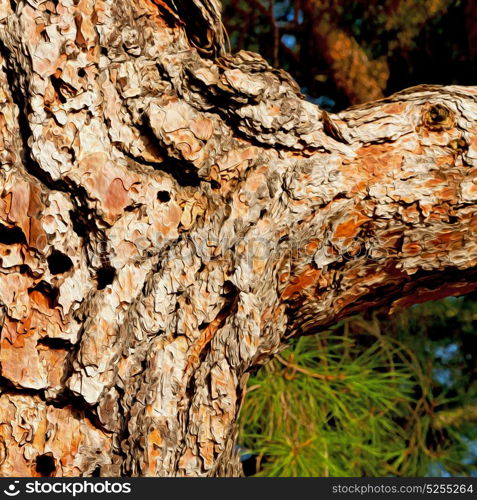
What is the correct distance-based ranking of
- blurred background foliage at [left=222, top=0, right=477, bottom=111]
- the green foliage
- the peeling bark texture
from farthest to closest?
blurred background foliage at [left=222, top=0, right=477, bottom=111], the green foliage, the peeling bark texture

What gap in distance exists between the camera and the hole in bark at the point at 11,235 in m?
0.57

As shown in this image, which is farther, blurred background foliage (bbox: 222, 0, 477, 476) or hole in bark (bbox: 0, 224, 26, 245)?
blurred background foliage (bbox: 222, 0, 477, 476)

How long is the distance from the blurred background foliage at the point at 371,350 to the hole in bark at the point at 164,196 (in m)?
0.53

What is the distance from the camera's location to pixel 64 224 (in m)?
0.58

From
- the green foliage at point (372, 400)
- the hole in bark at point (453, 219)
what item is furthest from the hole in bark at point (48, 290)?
the green foliage at point (372, 400)

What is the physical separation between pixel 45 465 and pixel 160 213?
229mm

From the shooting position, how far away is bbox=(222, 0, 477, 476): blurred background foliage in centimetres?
108

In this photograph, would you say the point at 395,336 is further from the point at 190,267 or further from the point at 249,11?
the point at 190,267

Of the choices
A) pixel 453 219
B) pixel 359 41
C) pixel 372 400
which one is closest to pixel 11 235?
pixel 453 219

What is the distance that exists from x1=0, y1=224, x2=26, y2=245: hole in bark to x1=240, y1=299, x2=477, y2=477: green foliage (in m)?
0.57

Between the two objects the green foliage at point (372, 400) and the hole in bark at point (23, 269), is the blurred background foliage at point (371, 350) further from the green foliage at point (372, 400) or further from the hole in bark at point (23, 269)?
the hole in bark at point (23, 269)

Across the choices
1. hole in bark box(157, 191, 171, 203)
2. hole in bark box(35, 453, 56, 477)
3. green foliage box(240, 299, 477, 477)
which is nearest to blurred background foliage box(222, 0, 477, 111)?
green foliage box(240, 299, 477, 477)

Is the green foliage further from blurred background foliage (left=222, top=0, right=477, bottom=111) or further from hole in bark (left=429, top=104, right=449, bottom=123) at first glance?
hole in bark (left=429, top=104, right=449, bottom=123)

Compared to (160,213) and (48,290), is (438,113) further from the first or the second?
(48,290)
